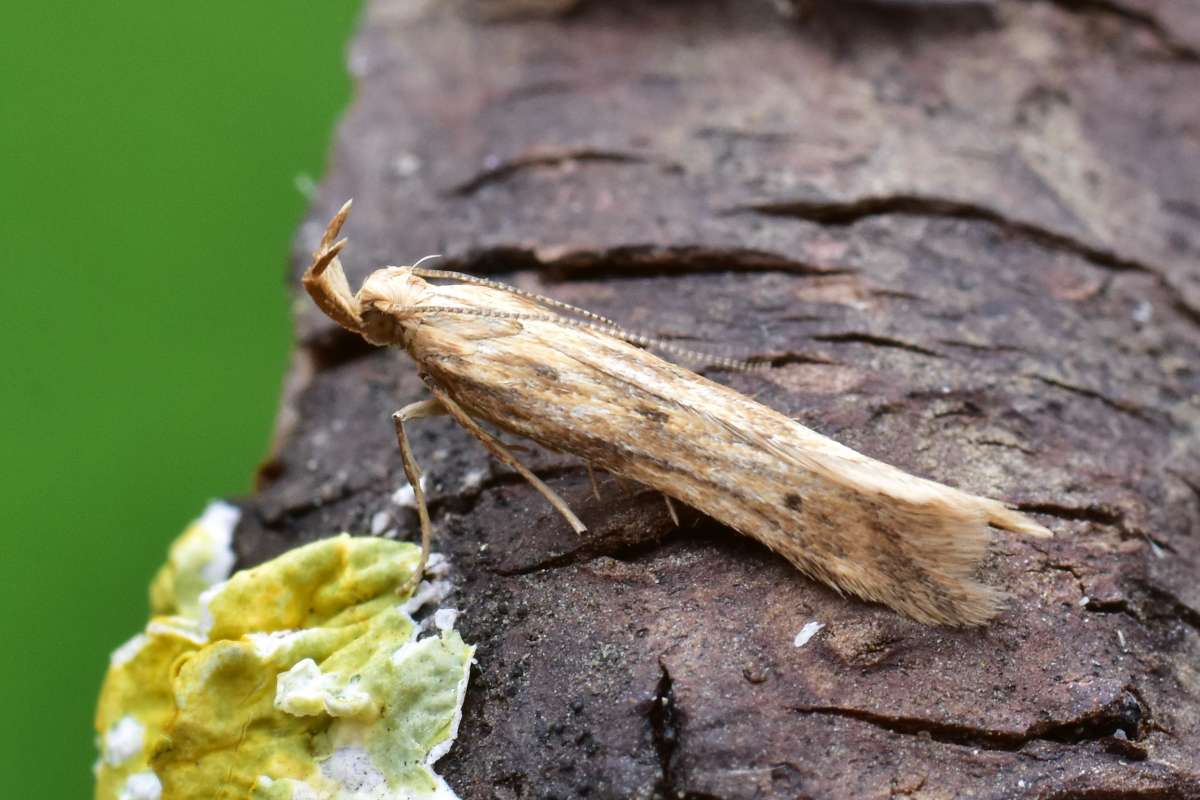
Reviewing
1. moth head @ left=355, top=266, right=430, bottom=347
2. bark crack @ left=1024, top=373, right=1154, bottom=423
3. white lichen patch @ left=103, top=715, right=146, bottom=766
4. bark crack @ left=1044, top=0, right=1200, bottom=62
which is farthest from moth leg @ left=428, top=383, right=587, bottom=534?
bark crack @ left=1044, top=0, right=1200, bottom=62

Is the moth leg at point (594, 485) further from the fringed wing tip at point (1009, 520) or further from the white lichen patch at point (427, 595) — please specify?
the fringed wing tip at point (1009, 520)

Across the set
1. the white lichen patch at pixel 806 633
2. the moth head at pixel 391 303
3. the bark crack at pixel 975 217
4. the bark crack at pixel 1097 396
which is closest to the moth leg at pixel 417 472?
the moth head at pixel 391 303

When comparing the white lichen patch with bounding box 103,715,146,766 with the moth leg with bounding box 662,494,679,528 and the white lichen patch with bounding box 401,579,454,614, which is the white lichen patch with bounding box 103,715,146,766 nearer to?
the white lichen patch with bounding box 401,579,454,614

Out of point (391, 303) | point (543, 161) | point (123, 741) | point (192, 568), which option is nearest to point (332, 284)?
point (391, 303)

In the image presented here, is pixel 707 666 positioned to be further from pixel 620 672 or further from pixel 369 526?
pixel 369 526

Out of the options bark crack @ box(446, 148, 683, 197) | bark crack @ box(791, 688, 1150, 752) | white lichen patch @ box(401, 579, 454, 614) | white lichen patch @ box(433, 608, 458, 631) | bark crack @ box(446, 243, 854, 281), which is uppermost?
bark crack @ box(446, 148, 683, 197)

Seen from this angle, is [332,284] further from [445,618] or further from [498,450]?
[445,618]

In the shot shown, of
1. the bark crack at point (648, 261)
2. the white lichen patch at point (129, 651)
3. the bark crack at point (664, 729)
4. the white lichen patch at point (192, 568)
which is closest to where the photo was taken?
the bark crack at point (664, 729)

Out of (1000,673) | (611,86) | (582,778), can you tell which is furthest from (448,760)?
(611,86)
